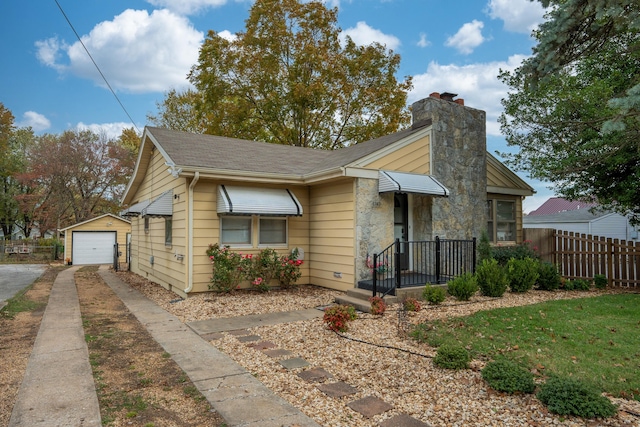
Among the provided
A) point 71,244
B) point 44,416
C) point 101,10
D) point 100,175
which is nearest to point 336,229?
point 44,416

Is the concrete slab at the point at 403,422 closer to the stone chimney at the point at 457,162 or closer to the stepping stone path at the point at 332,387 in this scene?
the stepping stone path at the point at 332,387

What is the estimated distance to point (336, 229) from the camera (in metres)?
9.50

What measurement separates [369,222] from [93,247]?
21101mm

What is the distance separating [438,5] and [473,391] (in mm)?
11201

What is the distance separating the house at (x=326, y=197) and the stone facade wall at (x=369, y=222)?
0.08 feet

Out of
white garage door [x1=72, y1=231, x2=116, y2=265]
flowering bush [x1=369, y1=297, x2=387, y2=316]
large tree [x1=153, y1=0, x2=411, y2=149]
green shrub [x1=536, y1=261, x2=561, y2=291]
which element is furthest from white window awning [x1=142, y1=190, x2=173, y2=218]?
white garage door [x1=72, y1=231, x2=116, y2=265]

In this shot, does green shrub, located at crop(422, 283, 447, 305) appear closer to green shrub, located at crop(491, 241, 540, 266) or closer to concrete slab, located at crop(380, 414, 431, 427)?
green shrub, located at crop(491, 241, 540, 266)

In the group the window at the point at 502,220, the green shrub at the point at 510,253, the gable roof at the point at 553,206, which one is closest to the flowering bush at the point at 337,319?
the green shrub at the point at 510,253

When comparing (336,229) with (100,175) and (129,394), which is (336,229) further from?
(100,175)

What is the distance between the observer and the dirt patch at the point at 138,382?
331cm

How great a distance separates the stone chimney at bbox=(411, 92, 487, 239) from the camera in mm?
9977

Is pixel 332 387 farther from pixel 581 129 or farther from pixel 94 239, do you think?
pixel 94 239

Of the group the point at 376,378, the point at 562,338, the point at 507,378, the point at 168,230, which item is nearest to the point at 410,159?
the point at 562,338

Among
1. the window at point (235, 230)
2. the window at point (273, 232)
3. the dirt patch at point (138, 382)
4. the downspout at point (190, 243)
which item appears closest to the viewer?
the dirt patch at point (138, 382)
